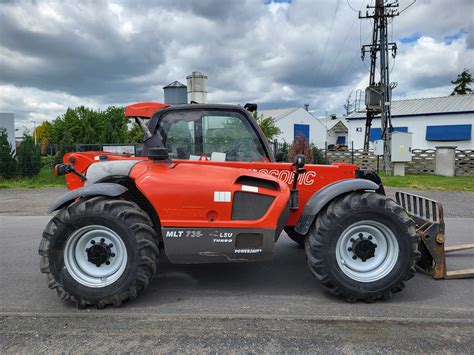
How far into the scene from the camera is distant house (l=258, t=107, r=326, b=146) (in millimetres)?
51656

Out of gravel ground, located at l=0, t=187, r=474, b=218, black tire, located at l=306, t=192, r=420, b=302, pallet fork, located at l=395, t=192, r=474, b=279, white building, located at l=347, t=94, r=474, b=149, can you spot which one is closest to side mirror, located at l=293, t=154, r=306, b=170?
black tire, located at l=306, t=192, r=420, b=302

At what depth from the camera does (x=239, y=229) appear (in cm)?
389

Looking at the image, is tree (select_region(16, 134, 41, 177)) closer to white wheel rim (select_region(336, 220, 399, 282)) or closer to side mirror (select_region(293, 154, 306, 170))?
side mirror (select_region(293, 154, 306, 170))

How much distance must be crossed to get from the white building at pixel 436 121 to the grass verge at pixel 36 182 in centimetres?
3033

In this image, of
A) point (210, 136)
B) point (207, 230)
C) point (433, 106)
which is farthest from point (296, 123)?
point (207, 230)

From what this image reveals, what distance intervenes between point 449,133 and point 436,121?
1592mm

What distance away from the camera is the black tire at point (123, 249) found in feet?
12.4

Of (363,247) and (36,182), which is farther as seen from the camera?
(36,182)

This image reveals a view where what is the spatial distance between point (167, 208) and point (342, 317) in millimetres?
1946

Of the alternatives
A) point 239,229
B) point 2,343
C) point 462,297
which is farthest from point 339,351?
point 2,343

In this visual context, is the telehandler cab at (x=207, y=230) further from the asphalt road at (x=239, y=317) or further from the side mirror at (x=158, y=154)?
the asphalt road at (x=239, y=317)

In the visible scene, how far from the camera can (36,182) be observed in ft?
52.3

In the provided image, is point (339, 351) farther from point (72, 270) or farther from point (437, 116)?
point (437, 116)

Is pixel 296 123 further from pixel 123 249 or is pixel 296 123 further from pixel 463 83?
pixel 123 249
